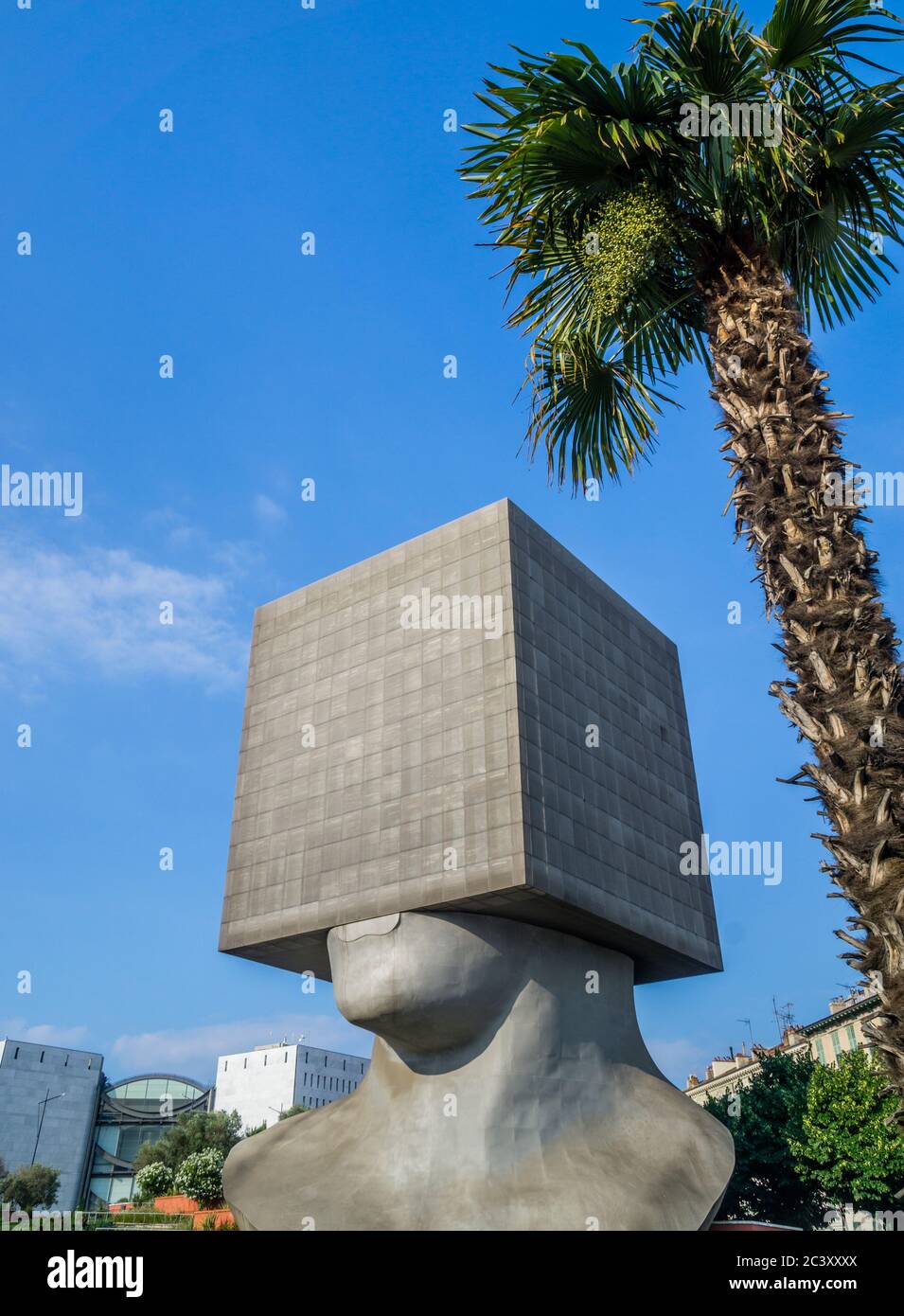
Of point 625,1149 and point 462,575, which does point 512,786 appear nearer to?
point 462,575

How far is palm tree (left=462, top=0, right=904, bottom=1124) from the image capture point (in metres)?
9.11

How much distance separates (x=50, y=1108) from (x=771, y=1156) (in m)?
93.6

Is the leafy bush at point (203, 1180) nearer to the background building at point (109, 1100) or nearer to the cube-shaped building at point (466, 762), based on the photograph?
the cube-shaped building at point (466, 762)

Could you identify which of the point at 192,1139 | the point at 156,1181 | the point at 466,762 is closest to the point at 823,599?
the point at 466,762

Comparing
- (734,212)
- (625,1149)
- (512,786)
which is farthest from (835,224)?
(625,1149)

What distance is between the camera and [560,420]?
50.8 ft

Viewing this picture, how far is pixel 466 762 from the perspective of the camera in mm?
23172

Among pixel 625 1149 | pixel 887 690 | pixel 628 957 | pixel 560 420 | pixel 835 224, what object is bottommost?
pixel 625 1149

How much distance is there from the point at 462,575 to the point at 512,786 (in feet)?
21.3

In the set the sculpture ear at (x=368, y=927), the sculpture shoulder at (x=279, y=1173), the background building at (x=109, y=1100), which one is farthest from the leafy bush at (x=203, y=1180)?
the background building at (x=109, y=1100)

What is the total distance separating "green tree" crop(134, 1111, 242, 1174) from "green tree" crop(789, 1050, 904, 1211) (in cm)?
4249

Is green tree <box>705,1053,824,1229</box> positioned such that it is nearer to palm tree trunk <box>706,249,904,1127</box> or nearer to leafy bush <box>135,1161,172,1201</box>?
leafy bush <box>135,1161,172,1201</box>

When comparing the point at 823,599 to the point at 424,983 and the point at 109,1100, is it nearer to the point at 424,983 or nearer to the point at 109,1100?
the point at 424,983
